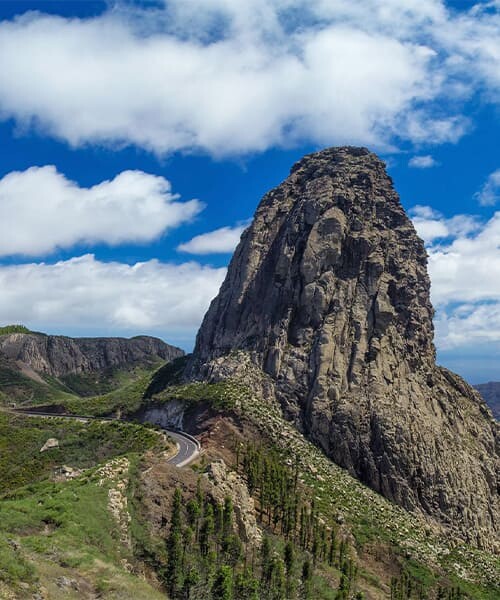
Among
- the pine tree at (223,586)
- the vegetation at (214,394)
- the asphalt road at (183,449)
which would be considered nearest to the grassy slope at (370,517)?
the vegetation at (214,394)

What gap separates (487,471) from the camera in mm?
104250

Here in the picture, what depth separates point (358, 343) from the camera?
10581 cm

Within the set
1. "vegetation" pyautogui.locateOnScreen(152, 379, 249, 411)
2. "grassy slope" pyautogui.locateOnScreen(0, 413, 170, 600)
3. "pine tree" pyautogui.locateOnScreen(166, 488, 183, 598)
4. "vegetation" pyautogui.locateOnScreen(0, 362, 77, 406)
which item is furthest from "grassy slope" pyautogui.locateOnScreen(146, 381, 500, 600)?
"vegetation" pyautogui.locateOnScreen(0, 362, 77, 406)

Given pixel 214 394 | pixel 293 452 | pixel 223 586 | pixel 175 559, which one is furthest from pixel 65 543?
pixel 214 394

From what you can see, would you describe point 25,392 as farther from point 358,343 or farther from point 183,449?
point 358,343

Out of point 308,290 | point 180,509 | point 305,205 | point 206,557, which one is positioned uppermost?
point 305,205

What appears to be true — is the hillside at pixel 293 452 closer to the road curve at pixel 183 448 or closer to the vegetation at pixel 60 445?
the vegetation at pixel 60 445

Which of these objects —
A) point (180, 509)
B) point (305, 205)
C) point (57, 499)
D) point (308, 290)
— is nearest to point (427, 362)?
point (308, 290)

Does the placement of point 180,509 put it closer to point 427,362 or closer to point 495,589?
point 495,589

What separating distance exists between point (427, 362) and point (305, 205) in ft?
148

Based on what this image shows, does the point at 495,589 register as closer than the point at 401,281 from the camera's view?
Yes

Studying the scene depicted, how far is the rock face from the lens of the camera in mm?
94688

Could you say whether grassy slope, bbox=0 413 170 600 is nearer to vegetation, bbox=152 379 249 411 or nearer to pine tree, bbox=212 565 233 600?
pine tree, bbox=212 565 233 600

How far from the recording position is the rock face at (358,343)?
9469 cm
